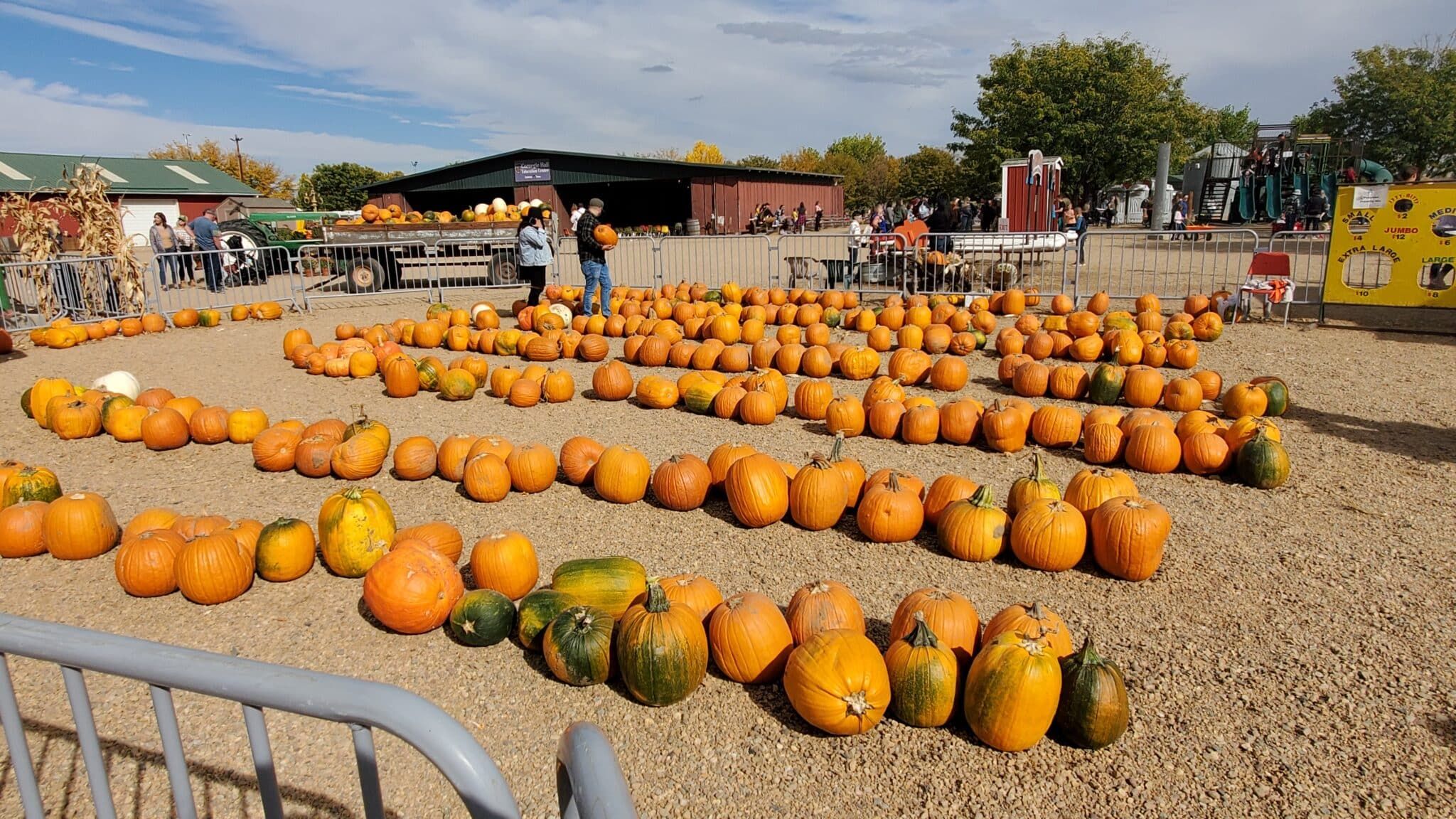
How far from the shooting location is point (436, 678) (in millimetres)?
3887

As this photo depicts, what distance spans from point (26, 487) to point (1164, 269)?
2254 centimetres

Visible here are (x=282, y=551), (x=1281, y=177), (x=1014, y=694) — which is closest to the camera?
(x=1014, y=694)

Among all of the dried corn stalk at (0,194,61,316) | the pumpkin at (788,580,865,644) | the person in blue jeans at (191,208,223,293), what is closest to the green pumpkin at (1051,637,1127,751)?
the pumpkin at (788,580,865,644)

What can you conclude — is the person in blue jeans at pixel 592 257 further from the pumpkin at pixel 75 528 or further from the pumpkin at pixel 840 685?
the pumpkin at pixel 840 685

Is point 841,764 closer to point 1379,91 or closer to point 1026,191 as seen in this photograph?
point 1026,191

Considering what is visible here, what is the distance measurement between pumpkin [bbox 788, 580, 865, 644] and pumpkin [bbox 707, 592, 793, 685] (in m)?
0.07

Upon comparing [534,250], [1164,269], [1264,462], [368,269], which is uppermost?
[534,250]

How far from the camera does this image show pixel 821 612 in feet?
12.6

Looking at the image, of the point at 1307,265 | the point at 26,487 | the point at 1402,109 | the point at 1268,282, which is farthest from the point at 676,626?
the point at 1402,109

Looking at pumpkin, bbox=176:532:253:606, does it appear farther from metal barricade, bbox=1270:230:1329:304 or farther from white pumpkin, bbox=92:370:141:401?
metal barricade, bbox=1270:230:1329:304

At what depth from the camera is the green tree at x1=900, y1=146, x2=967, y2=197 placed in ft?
191

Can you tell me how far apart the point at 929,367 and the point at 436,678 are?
6.88 meters

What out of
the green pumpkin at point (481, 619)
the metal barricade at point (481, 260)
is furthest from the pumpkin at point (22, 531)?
the metal barricade at point (481, 260)

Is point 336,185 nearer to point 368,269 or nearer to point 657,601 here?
point 368,269
